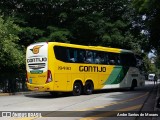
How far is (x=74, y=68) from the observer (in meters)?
23.2

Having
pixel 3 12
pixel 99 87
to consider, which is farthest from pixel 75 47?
pixel 3 12

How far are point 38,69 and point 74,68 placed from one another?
8.02ft

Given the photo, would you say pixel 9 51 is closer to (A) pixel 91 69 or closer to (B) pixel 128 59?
(A) pixel 91 69

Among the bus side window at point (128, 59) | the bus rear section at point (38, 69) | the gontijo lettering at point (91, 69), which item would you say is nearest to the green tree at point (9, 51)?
the bus rear section at point (38, 69)

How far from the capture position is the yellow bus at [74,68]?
21656 millimetres

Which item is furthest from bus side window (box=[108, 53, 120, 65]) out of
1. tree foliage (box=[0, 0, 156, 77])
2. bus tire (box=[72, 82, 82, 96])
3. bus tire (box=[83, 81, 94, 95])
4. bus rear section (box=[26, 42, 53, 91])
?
bus rear section (box=[26, 42, 53, 91])

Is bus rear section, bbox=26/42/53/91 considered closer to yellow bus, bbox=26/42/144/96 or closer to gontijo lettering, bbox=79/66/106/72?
yellow bus, bbox=26/42/144/96

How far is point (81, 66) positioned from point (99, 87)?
9.47ft

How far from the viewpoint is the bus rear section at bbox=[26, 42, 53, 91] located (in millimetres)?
21553

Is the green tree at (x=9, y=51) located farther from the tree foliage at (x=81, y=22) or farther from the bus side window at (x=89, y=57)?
the bus side window at (x=89, y=57)

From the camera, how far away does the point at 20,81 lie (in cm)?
2831

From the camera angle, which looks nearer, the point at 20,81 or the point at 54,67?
the point at 54,67

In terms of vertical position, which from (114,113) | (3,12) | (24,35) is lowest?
(114,113)

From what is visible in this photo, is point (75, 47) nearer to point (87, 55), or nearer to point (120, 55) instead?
point (87, 55)
